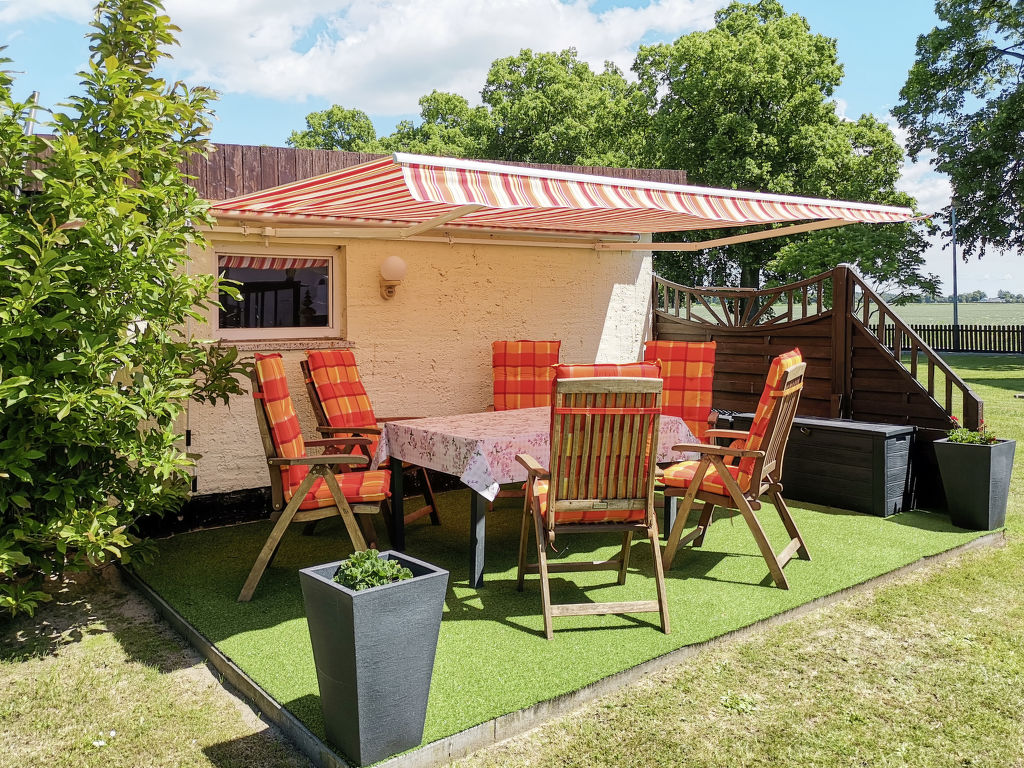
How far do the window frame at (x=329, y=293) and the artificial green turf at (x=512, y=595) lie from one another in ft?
4.92

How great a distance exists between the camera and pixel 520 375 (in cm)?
728

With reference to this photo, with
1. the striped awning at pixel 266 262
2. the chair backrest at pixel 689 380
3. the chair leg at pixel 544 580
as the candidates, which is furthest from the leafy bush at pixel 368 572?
the chair backrest at pixel 689 380

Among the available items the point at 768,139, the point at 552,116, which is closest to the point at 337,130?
the point at 552,116

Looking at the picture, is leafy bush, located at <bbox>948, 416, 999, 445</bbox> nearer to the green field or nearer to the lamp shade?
the green field

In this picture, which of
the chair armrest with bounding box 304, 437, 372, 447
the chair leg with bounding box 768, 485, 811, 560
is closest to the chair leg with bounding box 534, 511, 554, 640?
the chair armrest with bounding box 304, 437, 372, 447

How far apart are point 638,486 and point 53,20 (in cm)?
713

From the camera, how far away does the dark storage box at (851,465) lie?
19.5 ft

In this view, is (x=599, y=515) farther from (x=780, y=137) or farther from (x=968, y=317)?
(x=968, y=317)

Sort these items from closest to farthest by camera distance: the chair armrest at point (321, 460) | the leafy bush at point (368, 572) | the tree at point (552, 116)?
the leafy bush at point (368, 572) < the chair armrest at point (321, 460) < the tree at point (552, 116)

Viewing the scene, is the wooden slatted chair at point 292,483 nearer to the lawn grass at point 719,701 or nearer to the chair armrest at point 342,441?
the chair armrest at point 342,441

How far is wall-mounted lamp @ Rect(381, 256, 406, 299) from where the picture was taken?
6547 millimetres

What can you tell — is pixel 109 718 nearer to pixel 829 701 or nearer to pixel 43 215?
pixel 43 215

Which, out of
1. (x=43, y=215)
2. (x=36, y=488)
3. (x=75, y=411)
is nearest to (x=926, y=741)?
(x=75, y=411)

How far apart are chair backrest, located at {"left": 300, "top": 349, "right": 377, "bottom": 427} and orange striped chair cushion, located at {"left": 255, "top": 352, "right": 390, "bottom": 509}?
1.25 metres
